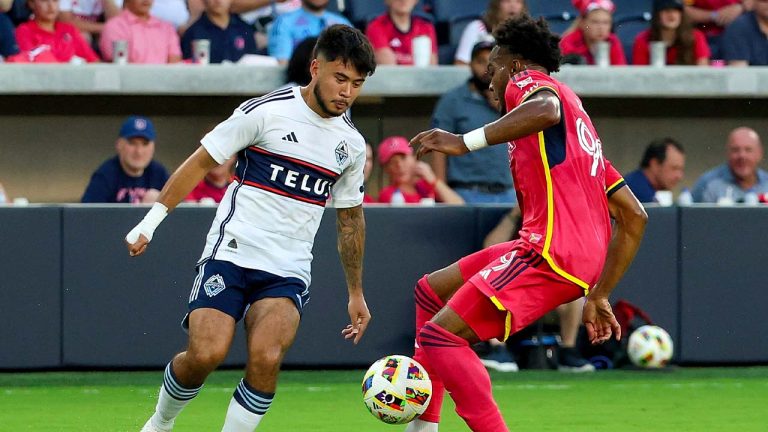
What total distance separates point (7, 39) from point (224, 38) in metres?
1.96

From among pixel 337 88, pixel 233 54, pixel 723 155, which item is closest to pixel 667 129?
pixel 723 155

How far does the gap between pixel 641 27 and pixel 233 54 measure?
4.53 m

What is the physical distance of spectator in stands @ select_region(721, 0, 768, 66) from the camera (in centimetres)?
1329

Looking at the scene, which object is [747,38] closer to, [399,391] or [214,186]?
[214,186]

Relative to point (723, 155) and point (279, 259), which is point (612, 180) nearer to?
point (279, 259)

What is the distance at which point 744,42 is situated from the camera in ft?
43.7

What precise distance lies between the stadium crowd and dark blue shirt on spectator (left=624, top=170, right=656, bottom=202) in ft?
4.77

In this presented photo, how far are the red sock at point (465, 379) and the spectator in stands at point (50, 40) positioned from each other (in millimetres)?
6820

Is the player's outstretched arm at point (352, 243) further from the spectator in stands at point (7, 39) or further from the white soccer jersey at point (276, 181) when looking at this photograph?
the spectator in stands at point (7, 39)

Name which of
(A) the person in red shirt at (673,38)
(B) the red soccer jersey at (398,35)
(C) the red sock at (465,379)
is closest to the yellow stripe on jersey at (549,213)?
(C) the red sock at (465,379)

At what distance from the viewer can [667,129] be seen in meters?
14.3

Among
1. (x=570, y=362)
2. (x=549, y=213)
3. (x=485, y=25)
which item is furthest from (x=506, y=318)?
(x=485, y=25)

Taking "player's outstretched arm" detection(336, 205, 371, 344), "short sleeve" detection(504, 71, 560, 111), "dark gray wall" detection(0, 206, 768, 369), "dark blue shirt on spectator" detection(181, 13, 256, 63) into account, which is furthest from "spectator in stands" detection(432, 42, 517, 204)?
"short sleeve" detection(504, 71, 560, 111)

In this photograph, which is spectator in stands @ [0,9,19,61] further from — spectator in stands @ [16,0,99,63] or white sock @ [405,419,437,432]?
white sock @ [405,419,437,432]
